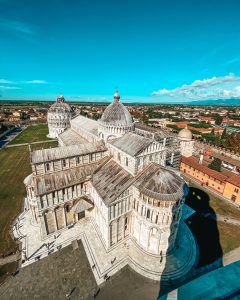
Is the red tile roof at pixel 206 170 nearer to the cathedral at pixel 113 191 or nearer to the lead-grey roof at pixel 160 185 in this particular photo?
the cathedral at pixel 113 191

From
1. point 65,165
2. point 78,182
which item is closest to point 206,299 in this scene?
point 78,182

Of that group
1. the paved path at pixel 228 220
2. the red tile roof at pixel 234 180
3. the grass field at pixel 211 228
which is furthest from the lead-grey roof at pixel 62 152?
the red tile roof at pixel 234 180

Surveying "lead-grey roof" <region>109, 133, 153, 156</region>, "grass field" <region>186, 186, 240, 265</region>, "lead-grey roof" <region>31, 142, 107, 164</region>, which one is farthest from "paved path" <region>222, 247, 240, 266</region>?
"lead-grey roof" <region>31, 142, 107, 164</region>

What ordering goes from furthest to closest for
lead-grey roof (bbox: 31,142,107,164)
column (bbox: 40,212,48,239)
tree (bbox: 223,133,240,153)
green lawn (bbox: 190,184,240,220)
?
1. tree (bbox: 223,133,240,153)
2. green lawn (bbox: 190,184,240,220)
3. lead-grey roof (bbox: 31,142,107,164)
4. column (bbox: 40,212,48,239)

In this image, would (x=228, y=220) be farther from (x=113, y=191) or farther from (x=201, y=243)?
(x=113, y=191)

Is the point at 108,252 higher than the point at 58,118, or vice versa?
the point at 58,118

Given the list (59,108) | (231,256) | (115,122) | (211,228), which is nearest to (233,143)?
(211,228)

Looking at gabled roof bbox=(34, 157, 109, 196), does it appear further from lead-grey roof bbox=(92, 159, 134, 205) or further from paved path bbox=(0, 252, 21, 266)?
paved path bbox=(0, 252, 21, 266)

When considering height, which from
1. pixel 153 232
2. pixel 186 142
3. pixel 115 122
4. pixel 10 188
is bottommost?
pixel 10 188
